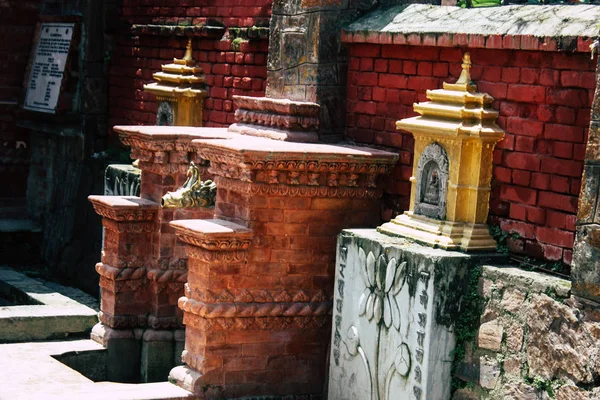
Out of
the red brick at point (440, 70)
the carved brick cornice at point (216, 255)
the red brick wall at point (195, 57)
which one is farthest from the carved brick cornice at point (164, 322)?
the red brick at point (440, 70)

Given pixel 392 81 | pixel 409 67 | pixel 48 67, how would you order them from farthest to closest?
pixel 48 67 < pixel 392 81 < pixel 409 67

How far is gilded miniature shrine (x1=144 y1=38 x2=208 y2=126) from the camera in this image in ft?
31.0

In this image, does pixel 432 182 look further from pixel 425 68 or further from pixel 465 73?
pixel 425 68

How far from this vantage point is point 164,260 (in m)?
8.25

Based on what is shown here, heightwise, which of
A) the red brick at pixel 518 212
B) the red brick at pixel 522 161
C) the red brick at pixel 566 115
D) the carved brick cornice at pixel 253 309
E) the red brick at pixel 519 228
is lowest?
the carved brick cornice at pixel 253 309

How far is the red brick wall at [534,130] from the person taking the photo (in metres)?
5.81

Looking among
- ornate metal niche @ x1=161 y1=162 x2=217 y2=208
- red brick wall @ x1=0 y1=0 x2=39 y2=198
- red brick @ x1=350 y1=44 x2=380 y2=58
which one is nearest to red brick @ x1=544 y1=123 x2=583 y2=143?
red brick @ x1=350 y1=44 x2=380 y2=58

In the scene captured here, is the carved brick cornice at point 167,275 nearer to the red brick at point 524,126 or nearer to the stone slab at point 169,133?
the stone slab at point 169,133

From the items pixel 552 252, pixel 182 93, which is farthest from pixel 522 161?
pixel 182 93

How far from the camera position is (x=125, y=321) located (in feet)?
27.1

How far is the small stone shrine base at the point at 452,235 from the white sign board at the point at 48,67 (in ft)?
20.5

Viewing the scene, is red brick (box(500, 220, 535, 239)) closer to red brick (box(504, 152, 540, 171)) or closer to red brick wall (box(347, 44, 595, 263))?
red brick wall (box(347, 44, 595, 263))

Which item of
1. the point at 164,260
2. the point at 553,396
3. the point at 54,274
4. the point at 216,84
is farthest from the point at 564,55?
the point at 54,274

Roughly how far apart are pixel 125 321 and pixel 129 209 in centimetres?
75
